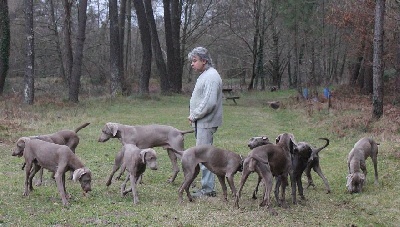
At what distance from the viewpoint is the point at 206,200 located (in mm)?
8570

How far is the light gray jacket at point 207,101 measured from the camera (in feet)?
28.1

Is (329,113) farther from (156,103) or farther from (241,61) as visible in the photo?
(241,61)

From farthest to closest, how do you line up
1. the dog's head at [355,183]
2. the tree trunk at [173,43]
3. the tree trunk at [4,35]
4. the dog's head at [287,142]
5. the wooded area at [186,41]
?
the tree trunk at [173,43] → the tree trunk at [4,35] → the wooded area at [186,41] → the dog's head at [355,183] → the dog's head at [287,142]

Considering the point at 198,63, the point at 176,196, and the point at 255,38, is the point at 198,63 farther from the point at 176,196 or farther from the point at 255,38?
the point at 255,38

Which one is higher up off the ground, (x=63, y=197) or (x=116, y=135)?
(x=116, y=135)

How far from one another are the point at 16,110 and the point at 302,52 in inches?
822

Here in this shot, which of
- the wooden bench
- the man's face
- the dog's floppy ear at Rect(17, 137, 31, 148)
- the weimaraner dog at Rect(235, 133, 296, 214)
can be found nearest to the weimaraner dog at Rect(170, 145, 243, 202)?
the weimaraner dog at Rect(235, 133, 296, 214)

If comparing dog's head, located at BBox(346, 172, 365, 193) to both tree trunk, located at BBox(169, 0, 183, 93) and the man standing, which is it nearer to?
the man standing

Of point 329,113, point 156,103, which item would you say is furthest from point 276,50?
point 329,113

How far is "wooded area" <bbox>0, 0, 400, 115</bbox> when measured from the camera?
27.0 m

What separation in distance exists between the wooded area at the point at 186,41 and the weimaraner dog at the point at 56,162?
16.5 m

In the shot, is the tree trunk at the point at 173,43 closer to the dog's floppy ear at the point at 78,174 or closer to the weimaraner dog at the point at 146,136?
the weimaraner dog at the point at 146,136

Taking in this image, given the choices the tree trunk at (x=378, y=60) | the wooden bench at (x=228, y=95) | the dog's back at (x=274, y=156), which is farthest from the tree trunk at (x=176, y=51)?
the dog's back at (x=274, y=156)

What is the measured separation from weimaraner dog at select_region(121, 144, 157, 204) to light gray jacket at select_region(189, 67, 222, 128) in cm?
97
